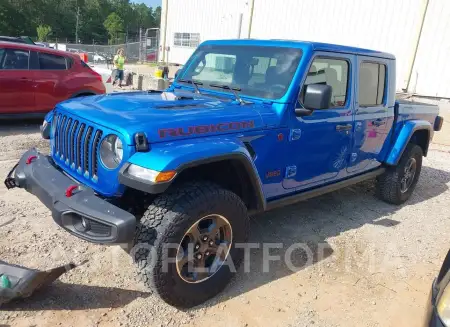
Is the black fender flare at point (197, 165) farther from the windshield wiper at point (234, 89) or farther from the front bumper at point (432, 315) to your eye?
the front bumper at point (432, 315)

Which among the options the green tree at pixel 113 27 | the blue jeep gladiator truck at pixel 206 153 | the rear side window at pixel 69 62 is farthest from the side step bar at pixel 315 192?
the green tree at pixel 113 27

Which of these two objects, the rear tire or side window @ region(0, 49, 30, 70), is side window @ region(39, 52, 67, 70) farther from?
the rear tire

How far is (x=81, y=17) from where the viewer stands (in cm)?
7731

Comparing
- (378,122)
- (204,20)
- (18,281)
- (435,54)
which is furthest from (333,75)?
(204,20)

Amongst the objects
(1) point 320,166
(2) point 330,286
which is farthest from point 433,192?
(2) point 330,286

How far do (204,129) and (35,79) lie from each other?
19.8ft

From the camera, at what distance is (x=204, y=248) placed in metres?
2.95

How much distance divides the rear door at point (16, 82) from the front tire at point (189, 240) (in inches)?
236

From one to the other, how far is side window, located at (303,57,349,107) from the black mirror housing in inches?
10.2

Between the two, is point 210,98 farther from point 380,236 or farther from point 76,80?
point 76,80

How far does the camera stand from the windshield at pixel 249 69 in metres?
3.53

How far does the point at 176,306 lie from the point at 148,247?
54 centimetres

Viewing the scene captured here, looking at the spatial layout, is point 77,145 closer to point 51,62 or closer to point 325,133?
point 325,133

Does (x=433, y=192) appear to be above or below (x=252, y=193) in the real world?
below
